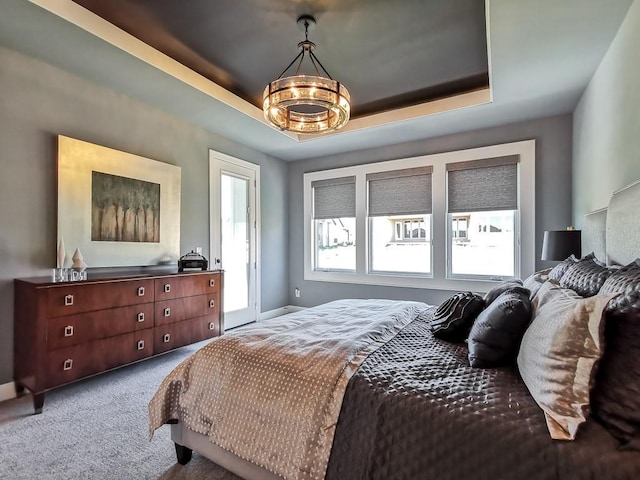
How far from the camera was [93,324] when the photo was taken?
2555mm

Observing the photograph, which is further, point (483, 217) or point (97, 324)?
point (483, 217)

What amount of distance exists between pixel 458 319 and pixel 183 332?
2.63m

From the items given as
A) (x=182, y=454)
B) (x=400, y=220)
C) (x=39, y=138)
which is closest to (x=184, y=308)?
(x=182, y=454)

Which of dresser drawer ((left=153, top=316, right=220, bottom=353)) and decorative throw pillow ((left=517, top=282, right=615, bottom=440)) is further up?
decorative throw pillow ((left=517, top=282, right=615, bottom=440))

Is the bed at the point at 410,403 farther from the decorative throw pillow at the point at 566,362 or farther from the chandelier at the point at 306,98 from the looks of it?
the chandelier at the point at 306,98

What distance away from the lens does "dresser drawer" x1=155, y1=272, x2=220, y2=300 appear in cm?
305

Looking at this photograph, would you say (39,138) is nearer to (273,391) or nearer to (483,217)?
(273,391)

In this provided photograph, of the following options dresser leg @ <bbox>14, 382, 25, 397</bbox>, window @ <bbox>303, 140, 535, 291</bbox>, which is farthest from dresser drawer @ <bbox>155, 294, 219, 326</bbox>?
window @ <bbox>303, 140, 535, 291</bbox>

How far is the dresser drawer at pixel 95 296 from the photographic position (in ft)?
7.69

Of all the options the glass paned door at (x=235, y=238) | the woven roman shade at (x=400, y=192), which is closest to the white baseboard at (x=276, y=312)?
the glass paned door at (x=235, y=238)

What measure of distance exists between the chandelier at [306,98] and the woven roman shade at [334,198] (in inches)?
86.0

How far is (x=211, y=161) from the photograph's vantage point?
4156mm

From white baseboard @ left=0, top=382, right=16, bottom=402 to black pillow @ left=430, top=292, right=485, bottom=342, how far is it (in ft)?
10.4

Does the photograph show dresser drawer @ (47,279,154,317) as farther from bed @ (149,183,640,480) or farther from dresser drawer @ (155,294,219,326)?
bed @ (149,183,640,480)
